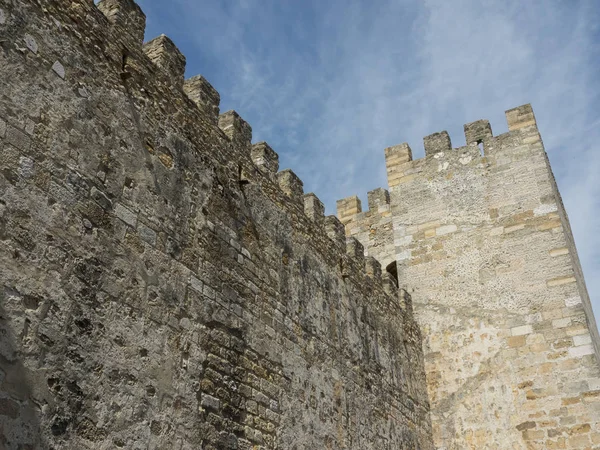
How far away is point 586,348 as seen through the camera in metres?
7.96

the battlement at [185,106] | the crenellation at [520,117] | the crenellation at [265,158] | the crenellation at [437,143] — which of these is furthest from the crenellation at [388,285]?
the crenellation at [520,117]

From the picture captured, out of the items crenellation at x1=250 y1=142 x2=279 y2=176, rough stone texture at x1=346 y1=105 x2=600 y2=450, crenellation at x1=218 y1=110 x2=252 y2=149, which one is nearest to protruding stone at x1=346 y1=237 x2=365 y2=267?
rough stone texture at x1=346 y1=105 x2=600 y2=450

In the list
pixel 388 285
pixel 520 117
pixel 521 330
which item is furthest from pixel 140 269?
pixel 520 117

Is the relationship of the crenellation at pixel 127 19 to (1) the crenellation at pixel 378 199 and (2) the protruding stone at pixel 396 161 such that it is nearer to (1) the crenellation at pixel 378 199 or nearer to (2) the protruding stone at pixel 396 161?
(2) the protruding stone at pixel 396 161

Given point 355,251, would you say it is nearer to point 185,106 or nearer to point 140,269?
point 185,106

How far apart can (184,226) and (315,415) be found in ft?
7.39

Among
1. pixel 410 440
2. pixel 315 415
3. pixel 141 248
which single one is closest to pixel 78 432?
pixel 141 248

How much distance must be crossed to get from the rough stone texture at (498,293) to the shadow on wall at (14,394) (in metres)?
6.19

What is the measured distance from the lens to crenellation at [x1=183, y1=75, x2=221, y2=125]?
5.70 m

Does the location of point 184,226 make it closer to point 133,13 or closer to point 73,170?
point 73,170

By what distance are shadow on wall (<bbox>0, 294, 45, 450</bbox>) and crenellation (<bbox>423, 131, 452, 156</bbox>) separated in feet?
25.5

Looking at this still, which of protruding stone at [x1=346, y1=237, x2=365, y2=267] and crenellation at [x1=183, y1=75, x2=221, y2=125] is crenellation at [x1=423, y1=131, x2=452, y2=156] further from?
crenellation at [x1=183, y1=75, x2=221, y2=125]

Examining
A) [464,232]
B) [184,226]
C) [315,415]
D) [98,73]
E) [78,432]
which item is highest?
[464,232]

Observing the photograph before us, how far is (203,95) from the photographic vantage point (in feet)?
18.9
